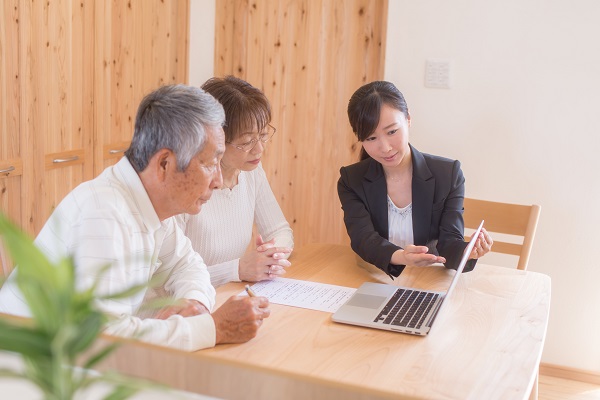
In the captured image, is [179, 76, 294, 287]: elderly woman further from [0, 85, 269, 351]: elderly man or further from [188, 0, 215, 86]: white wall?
[188, 0, 215, 86]: white wall

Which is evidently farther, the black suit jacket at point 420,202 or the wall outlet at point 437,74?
the wall outlet at point 437,74

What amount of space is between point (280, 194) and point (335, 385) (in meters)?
2.93

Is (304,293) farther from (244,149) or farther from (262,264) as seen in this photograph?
(244,149)

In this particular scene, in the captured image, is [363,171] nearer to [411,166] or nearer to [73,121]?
[411,166]

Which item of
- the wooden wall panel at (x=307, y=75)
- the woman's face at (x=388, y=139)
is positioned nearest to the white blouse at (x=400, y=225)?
the woman's face at (x=388, y=139)

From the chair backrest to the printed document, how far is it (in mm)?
759

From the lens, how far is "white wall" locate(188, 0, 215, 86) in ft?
12.2

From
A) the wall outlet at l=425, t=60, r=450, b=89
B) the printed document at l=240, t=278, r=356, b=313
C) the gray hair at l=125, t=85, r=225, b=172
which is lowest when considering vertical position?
the printed document at l=240, t=278, r=356, b=313

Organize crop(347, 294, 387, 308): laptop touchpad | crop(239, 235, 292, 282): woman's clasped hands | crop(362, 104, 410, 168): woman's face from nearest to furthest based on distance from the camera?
crop(347, 294, 387, 308): laptop touchpad
crop(239, 235, 292, 282): woman's clasped hands
crop(362, 104, 410, 168): woman's face

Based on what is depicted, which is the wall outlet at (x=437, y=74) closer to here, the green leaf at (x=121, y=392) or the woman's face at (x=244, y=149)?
the woman's face at (x=244, y=149)

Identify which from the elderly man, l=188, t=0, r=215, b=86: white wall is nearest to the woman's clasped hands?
the elderly man

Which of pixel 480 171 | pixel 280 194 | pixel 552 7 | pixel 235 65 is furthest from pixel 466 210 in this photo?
pixel 235 65

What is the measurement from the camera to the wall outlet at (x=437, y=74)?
3.28 m

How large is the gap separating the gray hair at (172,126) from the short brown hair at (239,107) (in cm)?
49
